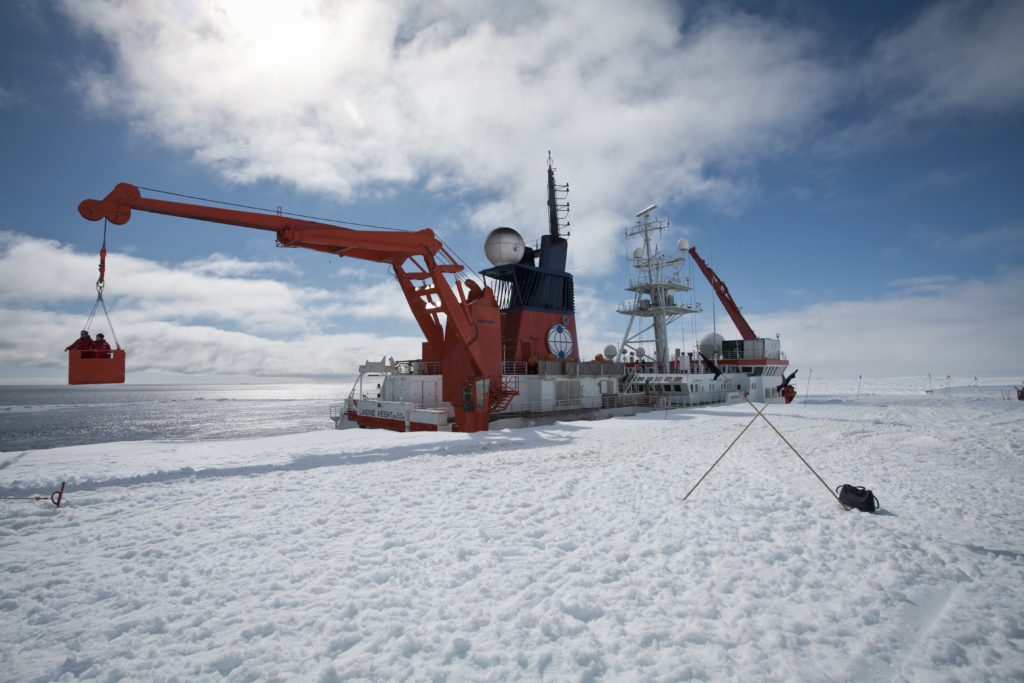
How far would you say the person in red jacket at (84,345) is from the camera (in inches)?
504

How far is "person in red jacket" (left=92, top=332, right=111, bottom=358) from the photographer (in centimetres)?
1309

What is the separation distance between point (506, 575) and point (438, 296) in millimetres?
16953

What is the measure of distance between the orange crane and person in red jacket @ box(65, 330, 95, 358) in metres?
4.48

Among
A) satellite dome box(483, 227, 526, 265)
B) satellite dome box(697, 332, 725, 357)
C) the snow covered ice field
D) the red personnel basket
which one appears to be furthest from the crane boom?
the red personnel basket

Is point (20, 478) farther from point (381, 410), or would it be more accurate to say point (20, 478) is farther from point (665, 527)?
point (381, 410)

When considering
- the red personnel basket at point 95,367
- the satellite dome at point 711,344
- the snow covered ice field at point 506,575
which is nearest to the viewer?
the snow covered ice field at point 506,575

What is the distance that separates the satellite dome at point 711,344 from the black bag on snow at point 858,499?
42.5 meters

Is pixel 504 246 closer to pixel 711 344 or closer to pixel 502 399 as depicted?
pixel 502 399

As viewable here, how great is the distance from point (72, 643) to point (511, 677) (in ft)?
13.6

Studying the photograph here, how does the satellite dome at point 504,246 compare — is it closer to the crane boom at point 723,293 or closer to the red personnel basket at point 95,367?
the red personnel basket at point 95,367

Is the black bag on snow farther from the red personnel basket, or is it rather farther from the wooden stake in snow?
the red personnel basket

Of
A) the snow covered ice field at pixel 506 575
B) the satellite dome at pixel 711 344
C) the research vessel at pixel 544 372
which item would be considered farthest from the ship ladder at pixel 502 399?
the satellite dome at pixel 711 344

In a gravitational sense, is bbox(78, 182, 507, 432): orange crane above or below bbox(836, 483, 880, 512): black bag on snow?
above

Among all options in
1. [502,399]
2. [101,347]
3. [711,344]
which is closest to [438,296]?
[502,399]
